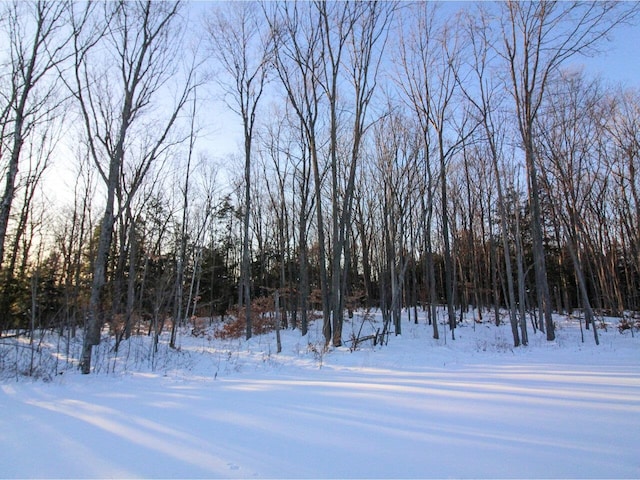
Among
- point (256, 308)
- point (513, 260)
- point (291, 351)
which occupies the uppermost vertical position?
point (513, 260)

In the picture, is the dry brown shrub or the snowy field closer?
the snowy field

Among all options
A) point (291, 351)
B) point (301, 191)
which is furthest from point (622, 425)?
point (301, 191)

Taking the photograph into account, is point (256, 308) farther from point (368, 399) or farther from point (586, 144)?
point (586, 144)

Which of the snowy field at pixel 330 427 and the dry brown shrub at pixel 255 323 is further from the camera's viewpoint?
the dry brown shrub at pixel 255 323

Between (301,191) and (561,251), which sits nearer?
(301,191)

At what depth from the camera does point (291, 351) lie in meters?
10.7

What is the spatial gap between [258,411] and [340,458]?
152 cm

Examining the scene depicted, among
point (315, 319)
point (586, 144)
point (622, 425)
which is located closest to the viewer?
point (622, 425)

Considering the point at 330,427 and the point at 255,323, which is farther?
the point at 255,323

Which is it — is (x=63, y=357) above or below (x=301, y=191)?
below

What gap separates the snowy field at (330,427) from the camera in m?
2.21

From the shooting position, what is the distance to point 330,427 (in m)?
3.03

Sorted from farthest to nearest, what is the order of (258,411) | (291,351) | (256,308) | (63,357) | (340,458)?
(256,308) → (291,351) → (63,357) → (258,411) → (340,458)

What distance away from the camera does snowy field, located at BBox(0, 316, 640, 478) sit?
2207 mm
